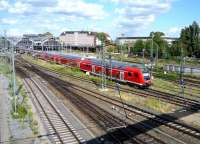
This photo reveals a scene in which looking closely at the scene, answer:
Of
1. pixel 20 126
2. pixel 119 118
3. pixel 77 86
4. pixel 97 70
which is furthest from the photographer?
pixel 97 70

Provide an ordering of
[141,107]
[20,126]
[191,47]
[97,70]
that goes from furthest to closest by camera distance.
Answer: [191,47] → [97,70] → [141,107] → [20,126]

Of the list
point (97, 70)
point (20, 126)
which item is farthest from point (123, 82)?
point (20, 126)

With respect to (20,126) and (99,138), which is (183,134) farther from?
(20,126)

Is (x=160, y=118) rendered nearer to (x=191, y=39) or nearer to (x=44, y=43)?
(x=191, y=39)

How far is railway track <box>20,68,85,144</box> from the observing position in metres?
22.2

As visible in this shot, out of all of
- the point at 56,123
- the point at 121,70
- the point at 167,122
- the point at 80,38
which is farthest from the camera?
the point at 80,38

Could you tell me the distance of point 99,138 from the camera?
22078 millimetres

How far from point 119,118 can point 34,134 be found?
24.1 feet

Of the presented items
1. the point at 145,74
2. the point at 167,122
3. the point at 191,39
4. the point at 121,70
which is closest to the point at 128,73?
the point at 121,70

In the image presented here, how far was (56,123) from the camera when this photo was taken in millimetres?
26516

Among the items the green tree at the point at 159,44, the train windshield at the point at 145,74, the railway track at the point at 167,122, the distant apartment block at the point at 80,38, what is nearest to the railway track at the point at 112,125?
the railway track at the point at 167,122

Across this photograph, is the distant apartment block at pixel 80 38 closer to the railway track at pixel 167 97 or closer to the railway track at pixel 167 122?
the railway track at pixel 167 97

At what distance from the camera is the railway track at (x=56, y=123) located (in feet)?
72.7

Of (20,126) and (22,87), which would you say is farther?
(22,87)
